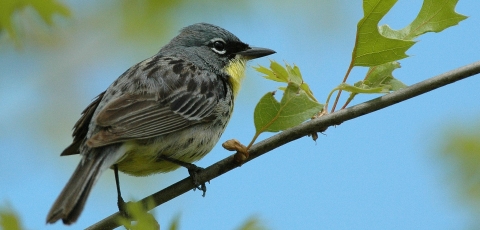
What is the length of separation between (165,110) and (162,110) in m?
0.03

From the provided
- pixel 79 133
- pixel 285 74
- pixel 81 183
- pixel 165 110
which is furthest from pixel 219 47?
pixel 81 183

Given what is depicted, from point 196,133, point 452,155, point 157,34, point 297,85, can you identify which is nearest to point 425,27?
point 297,85

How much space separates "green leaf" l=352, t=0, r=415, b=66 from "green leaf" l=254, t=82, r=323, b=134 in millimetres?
396

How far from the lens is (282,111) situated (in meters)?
3.63

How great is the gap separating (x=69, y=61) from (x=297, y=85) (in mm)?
3651

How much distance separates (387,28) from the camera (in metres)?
3.94

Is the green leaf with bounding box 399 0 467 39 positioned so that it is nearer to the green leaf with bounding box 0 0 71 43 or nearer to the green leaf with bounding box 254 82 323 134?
the green leaf with bounding box 254 82 323 134

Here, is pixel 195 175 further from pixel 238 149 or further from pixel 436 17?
pixel 436 17

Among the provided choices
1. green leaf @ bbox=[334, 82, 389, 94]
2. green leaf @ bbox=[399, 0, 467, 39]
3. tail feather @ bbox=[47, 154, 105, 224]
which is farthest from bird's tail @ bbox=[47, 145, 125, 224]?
green leaf @ bbox=[399, 0, 467, 39]

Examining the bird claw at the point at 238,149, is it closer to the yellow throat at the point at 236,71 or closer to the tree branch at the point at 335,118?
the tree branch at the point at 335,118

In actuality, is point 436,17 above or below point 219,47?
above

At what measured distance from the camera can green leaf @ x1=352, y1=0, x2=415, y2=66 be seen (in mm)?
3582

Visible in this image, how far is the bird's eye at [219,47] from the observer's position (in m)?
6.14

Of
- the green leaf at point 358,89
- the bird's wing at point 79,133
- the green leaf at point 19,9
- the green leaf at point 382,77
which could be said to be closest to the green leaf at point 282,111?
the green leaf at point 358,89
